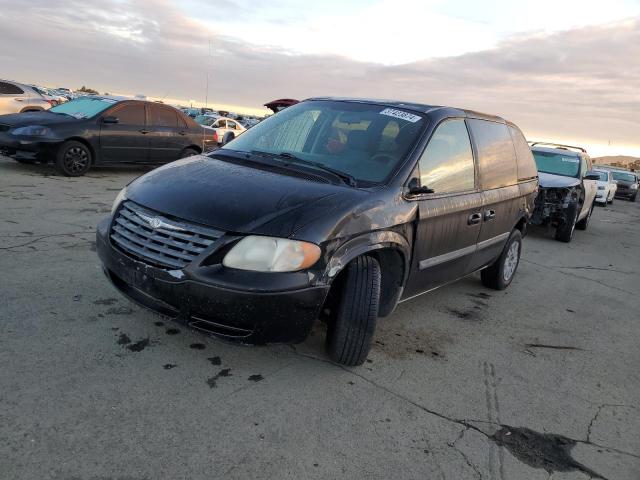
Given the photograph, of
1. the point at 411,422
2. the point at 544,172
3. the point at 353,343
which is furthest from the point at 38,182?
the point at 544,172

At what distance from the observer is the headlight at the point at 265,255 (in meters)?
2.85

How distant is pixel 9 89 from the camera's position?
584 inches

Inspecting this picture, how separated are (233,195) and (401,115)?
1586mm

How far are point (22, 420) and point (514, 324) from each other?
388 centimetres

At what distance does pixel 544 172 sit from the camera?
10875mm

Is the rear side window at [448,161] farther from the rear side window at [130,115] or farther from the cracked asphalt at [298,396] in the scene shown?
the rear side window at [130,115]

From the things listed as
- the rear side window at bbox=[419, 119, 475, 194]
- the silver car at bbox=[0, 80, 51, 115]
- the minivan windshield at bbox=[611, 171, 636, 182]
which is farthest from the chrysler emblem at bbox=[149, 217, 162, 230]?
the minivan windshield at bbox=[611, 171, 636, 182]

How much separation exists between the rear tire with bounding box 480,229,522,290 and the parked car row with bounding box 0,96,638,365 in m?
0.05

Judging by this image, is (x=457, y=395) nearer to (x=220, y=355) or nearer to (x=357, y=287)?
(x=357, y=287)

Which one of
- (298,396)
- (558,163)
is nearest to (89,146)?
(298,396)

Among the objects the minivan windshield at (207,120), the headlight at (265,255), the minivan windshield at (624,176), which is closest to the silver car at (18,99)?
the minivan windshield at (207,120)

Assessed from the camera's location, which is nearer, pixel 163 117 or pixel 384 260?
pixel 384 260

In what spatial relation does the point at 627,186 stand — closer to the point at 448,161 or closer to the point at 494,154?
the point at 494,154

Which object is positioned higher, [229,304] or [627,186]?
[229,304]
